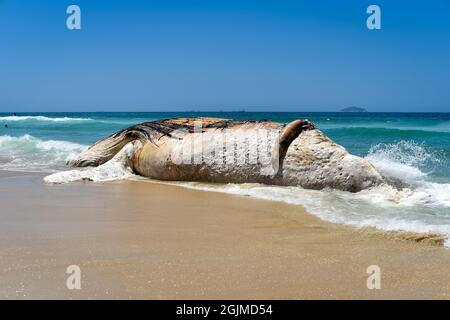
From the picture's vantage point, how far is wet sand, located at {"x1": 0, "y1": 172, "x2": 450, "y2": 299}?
256 centimetres

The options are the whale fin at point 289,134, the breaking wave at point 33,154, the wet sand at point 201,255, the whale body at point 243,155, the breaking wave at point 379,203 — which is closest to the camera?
the wet sand at point 201,255

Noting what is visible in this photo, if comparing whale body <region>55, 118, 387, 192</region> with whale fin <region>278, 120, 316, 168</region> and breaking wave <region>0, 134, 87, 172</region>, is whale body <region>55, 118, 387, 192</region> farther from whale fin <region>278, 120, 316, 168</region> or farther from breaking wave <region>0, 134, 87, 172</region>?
breaking wave <region>0, 134, 87, 172</region>

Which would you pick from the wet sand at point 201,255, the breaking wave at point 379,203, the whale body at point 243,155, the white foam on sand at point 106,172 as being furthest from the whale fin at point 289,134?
the white foam on sand at point 106,172

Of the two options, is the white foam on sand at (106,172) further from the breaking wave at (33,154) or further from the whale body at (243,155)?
the breaking wave at (33,154)

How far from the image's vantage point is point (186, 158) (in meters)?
7.00

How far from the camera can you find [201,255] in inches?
126

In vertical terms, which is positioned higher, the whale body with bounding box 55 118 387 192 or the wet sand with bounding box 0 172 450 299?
the whale body with bounding box 55 118 387 192

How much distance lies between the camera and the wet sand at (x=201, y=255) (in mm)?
2564

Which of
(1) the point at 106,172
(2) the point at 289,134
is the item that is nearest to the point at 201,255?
(2) the point at 289,134

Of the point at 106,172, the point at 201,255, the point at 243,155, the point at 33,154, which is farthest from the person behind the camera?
the point at 33,154

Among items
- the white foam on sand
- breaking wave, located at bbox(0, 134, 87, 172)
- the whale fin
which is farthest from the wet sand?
breaking wave, located at bbox(0, 134, 87, 172)

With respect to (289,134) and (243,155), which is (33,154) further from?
(289,134)
